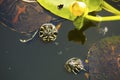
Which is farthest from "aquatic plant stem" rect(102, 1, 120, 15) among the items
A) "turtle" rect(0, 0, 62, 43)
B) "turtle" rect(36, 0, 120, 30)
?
"turtle" rect(0, 0, 62, 43)

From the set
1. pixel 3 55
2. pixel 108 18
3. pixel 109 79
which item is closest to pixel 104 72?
pixel 109 79

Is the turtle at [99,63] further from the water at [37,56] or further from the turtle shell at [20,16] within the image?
the turtle shell at [20,16]

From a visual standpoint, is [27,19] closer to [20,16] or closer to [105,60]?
[20,16]

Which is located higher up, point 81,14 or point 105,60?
point 81,14

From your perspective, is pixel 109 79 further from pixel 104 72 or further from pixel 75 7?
pixel 75 7

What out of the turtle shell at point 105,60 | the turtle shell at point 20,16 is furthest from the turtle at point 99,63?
the turtle shell at point 20,16

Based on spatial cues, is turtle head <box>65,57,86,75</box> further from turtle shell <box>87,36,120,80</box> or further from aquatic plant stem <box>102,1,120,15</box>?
aquatic plant stem <box>102,1,120,15</box>

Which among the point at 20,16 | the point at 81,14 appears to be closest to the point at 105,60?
the point at 81,14
